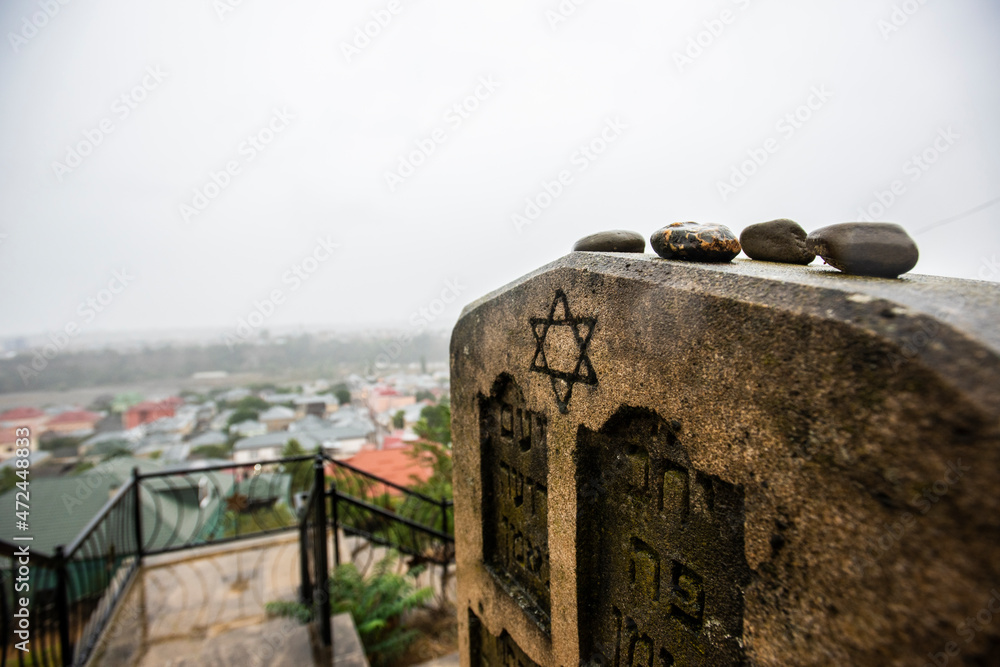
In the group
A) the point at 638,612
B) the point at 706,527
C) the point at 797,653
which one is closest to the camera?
the point at 797,653

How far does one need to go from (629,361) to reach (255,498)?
7.50 meters

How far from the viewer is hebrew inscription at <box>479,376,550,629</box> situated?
6.82 ft

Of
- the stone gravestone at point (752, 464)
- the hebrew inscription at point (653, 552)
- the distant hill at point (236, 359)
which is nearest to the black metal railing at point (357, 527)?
the distant hill at point (236, 359)

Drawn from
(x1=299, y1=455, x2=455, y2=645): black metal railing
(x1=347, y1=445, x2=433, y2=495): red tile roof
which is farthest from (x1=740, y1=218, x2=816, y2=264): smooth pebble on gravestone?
(x1=347, y1=445, x2=433, y2=495): red tile roof

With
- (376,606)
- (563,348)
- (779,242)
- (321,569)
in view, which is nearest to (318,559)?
(321,569)

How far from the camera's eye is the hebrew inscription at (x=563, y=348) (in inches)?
65.7

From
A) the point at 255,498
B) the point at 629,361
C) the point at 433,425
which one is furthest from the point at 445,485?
the point at 629,361

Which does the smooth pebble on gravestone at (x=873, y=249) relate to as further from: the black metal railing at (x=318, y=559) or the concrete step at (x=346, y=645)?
the concrete step at (x=346, y=645)

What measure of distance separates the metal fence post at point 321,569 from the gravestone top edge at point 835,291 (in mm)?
3876

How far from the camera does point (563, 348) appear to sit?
5.86 feet

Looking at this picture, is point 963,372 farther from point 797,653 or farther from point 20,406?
point 20,406

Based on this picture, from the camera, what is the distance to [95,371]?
31.5ft

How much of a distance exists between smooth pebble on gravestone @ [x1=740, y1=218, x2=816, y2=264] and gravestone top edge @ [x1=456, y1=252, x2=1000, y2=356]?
0.29 m

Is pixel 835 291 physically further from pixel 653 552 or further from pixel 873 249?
pixel 653 552
